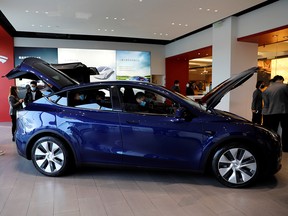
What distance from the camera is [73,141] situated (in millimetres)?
3299

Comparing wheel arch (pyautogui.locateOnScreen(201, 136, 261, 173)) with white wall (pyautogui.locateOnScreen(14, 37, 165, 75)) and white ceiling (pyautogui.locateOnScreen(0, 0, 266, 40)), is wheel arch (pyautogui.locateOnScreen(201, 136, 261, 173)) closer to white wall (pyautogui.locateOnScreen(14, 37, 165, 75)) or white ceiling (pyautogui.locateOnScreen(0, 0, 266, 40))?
white ceiling (pyautogui.locateOnScreen(0, 0, 266, 40))

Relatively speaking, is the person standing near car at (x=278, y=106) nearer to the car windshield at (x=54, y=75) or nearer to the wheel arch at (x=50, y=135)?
the wheel arch at (x=50, y=135)

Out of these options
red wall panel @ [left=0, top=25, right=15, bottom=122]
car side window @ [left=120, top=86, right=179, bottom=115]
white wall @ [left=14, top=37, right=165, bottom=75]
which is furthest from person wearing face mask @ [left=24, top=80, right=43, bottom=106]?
white wall @ [left=14, top=37, right=165, bottom=75]

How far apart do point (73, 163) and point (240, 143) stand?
2380mm

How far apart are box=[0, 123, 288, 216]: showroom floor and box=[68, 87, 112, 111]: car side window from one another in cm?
104

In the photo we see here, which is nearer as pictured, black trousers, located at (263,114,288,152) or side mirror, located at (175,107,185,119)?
side mirror, located at (175,107,185,119)

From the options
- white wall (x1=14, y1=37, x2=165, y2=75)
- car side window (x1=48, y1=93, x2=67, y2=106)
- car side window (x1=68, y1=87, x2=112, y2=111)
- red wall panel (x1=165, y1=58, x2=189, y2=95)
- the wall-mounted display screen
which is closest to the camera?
car side window (x1=68, y1=87, x2=112, y2=111)

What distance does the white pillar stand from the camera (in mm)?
8180

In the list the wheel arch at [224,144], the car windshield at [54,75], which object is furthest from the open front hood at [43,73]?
the wheel arch at [224,144]

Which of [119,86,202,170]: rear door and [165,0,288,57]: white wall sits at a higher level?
[165,0,288,57]: white wall

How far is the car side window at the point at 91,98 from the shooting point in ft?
10.9

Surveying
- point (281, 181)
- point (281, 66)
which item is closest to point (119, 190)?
point (281, 181)

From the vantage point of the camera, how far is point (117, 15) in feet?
26.4

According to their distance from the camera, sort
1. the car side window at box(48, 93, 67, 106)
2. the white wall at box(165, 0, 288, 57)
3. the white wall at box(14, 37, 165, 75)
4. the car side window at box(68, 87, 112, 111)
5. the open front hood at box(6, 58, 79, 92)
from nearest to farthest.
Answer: the car side window at box(68, 87, 112, 111) < the car side window at box(48, 93, 67, 106) < the open front hood at box(6, 58, 79, 92) < the white wall at box(165, 0, 288, 57) < the white wall at box(14, 37, 165, 75)
